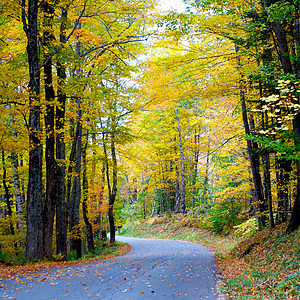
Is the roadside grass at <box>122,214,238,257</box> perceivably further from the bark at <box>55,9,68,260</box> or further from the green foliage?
the bark at <box>55,9,68,260</box>

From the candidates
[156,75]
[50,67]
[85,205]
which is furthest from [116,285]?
[85,205]

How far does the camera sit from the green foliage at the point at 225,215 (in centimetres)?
1847

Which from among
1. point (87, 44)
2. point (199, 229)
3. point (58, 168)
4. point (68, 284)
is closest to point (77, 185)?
point (58, 168)

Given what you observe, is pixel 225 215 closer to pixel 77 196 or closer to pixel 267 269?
pixel 77 196

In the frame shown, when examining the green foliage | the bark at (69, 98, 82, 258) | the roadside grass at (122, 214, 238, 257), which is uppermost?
the bark at (69, 98, 82, 258)

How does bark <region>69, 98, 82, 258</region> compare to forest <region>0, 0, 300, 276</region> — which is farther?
bark <region>69, 98, 82, 258</region>

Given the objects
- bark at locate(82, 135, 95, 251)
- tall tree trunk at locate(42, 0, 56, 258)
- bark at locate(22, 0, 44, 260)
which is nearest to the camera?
bark at locate(22, 0, 44, 260)

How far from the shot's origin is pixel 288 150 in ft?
19.5

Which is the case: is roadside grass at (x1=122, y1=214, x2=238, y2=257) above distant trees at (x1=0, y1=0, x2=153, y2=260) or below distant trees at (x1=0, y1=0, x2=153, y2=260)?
below

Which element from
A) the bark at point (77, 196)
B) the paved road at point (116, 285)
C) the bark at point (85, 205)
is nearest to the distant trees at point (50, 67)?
the bark at point (77, 196)

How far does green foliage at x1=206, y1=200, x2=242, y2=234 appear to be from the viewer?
18.5 m

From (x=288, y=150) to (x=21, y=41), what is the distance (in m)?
11.1

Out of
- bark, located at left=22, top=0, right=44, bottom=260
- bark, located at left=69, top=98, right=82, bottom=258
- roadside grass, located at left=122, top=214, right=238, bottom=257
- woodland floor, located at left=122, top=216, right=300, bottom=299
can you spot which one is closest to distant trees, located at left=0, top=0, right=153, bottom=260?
bark, located at left=22, top=0, right=44, bottom=260

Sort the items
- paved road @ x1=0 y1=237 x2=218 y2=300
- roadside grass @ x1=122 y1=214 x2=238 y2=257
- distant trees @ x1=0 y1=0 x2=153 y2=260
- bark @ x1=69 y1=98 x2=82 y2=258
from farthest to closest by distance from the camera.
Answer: roadside grass @ x1=122 y1=214 x2=238 y2=257, bark @ x1=69 y1=98 x2=82 y2=258, distant trees @ x1=0 y1=0 x2=153 y2=260, paved road @ x1=0 y1=237 x2=218 y2=300
